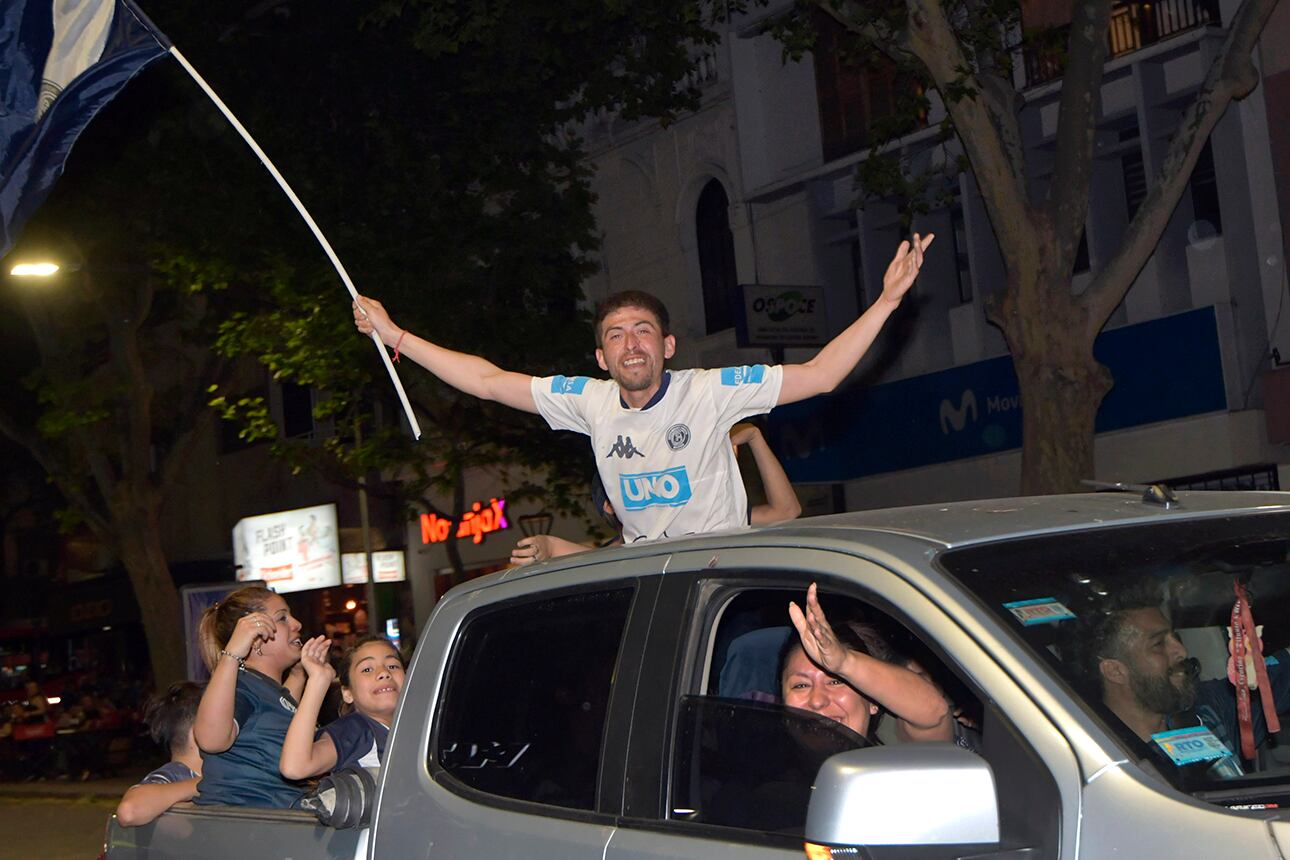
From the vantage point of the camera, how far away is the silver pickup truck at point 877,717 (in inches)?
99.3

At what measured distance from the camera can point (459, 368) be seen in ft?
16.9

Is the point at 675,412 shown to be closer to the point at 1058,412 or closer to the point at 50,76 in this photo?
the point at 50,76

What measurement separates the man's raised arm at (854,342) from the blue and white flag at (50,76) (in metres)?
4.62

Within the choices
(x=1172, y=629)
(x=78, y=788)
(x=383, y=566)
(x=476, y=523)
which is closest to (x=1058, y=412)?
(x=1172, y=629)

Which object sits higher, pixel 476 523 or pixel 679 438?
pixel 476 523

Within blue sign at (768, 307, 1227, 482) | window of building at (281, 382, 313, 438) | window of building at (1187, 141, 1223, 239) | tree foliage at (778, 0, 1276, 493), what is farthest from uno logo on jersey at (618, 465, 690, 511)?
window of building at (281, 382, 313, 438)

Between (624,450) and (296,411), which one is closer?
(624,450)

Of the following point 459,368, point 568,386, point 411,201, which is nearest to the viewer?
point 568,386

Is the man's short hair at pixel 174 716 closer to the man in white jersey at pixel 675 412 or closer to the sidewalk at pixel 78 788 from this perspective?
the man in white jersey at pixel 675 412

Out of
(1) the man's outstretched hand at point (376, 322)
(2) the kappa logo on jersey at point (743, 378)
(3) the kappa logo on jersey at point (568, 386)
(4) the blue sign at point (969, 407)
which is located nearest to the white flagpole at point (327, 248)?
(1) the man's outstretched hand at point (376, 322)

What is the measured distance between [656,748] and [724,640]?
1.19 feet

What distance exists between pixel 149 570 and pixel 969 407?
1078 cm

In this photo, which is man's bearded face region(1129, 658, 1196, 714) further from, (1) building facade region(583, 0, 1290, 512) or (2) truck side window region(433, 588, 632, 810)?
(1) building facade region(583, 0, 1290, 512)

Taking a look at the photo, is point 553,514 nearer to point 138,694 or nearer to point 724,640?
point 138,694
